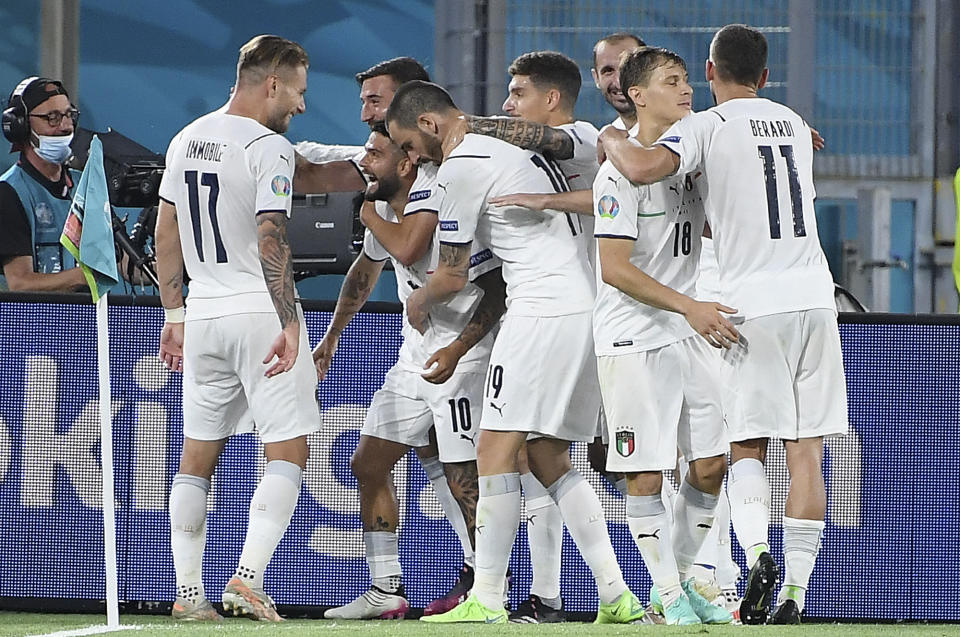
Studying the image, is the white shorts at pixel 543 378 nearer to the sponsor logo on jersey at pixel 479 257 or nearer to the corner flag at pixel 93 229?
the sponsor logo on jersey at pixel 479 257

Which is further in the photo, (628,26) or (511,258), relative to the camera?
(628,26)

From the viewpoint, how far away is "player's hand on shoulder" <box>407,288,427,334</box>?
5375 mm

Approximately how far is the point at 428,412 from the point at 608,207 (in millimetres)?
1216

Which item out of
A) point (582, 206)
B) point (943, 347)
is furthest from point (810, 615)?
point (582, 206)

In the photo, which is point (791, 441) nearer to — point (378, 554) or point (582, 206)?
point (582, 206)

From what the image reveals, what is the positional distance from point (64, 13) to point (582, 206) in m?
6.96

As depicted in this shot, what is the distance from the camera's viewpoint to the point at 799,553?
4.85m

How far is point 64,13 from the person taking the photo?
1117 centimetres

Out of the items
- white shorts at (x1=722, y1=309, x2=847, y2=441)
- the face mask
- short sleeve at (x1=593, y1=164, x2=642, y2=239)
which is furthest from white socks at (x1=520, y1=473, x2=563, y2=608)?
the face mask

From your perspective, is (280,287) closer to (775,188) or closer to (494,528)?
(494,528)

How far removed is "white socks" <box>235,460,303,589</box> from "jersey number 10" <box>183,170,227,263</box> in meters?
0.71

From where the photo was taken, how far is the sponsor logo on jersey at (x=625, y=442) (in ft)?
15.9

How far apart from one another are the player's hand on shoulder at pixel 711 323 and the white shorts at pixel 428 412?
1.07 meters

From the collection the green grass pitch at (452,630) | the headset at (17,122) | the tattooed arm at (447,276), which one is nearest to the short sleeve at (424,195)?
the tattooed arm at (447,276)
